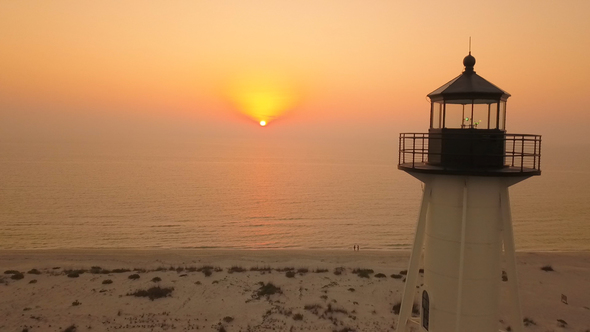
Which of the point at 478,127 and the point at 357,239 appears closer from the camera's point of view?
the point at 478,127

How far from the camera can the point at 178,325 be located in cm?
1502

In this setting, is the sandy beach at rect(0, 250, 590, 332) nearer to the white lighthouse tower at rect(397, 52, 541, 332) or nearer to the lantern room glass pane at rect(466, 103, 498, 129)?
the white lighthouse tower at rect(397, 52, 541, 332)

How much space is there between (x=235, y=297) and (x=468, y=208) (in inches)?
511

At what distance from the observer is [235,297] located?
703 inches

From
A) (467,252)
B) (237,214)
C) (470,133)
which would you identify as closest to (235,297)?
(467,252)

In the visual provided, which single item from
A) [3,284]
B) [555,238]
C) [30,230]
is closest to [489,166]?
[3,284]

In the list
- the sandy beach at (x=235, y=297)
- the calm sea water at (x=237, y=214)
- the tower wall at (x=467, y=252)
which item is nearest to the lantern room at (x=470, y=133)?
the tower wall at (x=467, y=252)

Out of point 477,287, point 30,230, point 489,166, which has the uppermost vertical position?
point 489,166

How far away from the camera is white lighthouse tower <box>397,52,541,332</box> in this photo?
7.54 metres

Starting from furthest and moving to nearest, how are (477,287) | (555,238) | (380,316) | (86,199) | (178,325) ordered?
(86,199) < (555,238) < (380,316) < (178,325) < (477,287)

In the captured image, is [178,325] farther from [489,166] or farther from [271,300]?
[489,166]

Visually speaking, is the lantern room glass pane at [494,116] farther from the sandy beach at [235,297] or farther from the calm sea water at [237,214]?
the calm sea water at [237,214]

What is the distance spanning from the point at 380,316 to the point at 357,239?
24.2m

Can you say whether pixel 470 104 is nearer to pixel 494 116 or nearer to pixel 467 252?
pixel 494 116
